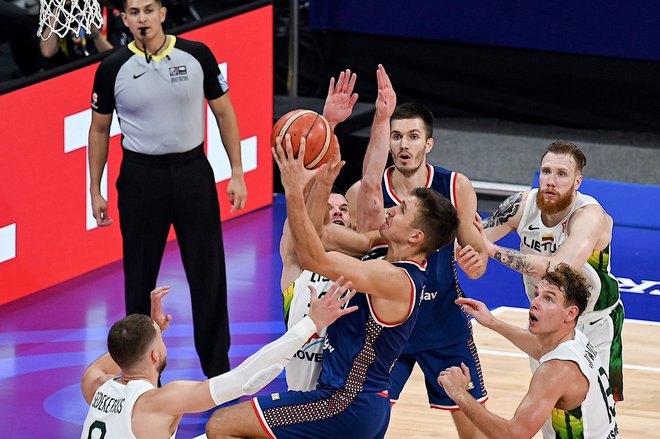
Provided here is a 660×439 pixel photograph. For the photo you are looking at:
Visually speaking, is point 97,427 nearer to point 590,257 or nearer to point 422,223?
point 422,223

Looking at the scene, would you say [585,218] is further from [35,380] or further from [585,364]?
[35,380]

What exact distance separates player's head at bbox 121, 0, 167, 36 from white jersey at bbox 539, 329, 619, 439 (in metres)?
3.40

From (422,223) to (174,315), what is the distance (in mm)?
4211

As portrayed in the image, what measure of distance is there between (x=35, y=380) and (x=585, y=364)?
4.14 m

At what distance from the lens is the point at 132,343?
5699mm

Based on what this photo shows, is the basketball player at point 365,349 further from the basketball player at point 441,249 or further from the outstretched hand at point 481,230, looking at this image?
the outstretched hand at point 481,230

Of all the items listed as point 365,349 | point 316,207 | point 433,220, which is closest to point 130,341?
point 365,349

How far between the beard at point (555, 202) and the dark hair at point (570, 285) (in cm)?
134

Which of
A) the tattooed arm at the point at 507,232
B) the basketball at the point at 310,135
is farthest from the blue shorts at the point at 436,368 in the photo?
the basketball at the point at 310,135

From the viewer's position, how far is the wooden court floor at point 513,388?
26.5ft

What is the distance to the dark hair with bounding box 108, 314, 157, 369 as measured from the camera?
5699 mm

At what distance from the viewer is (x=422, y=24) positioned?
48.5 ft

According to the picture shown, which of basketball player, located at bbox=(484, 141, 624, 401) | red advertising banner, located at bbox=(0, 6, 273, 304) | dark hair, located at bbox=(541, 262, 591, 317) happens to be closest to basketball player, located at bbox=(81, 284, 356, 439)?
dark hair, located at bbox=(541, 262, 591, 317)

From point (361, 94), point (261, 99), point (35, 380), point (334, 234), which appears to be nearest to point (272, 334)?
point (35, 380)
